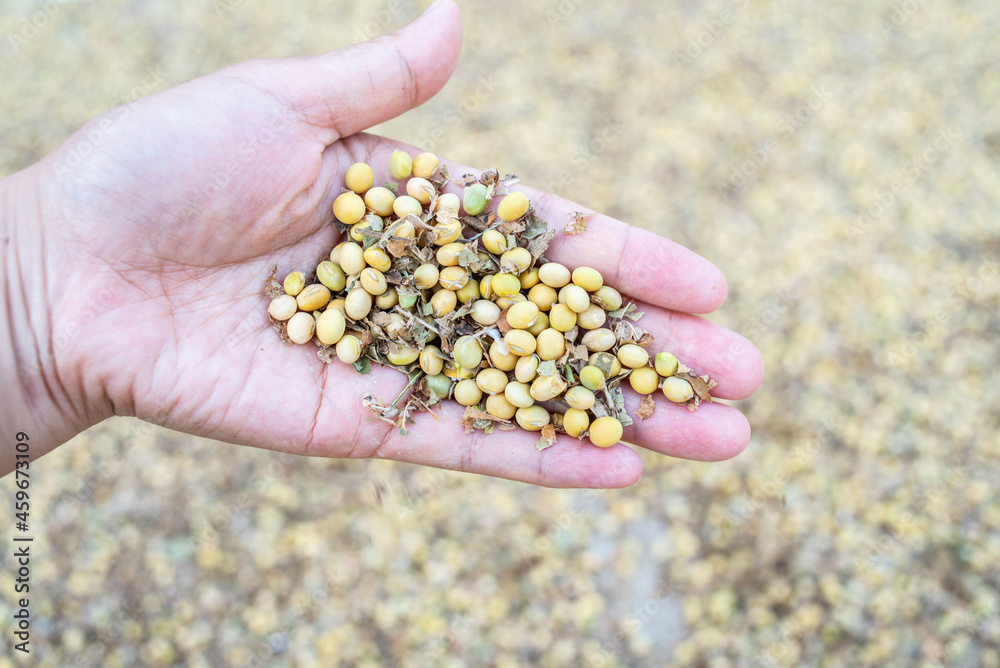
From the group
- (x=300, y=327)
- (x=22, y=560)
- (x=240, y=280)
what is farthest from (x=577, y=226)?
(x=22, y=560)

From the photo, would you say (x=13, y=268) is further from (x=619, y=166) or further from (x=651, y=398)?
(x=619, y=166)

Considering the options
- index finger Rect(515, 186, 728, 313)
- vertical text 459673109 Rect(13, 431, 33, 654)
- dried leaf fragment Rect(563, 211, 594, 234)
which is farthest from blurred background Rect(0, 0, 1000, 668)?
dried leaf fragment Rect(563, 211, 594, 234)

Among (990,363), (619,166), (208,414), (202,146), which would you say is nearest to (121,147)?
(202,146)

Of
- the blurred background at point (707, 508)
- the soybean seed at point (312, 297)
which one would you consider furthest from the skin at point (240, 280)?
the blurred background at point (707, 508)

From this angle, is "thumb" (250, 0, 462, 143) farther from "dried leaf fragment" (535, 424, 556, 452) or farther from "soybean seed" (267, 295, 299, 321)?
"dried leaf fragment" (535, 424, 556, 452)

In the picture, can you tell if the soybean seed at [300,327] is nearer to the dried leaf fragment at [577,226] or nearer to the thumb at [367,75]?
the thumb at [367,75]

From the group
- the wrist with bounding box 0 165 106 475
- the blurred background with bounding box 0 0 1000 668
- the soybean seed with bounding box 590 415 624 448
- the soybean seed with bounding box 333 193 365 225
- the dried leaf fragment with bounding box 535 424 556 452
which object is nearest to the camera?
the wrist with bounding box 0 165 106 475

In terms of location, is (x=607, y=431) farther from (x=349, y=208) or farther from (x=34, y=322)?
(x=34, y=322)
